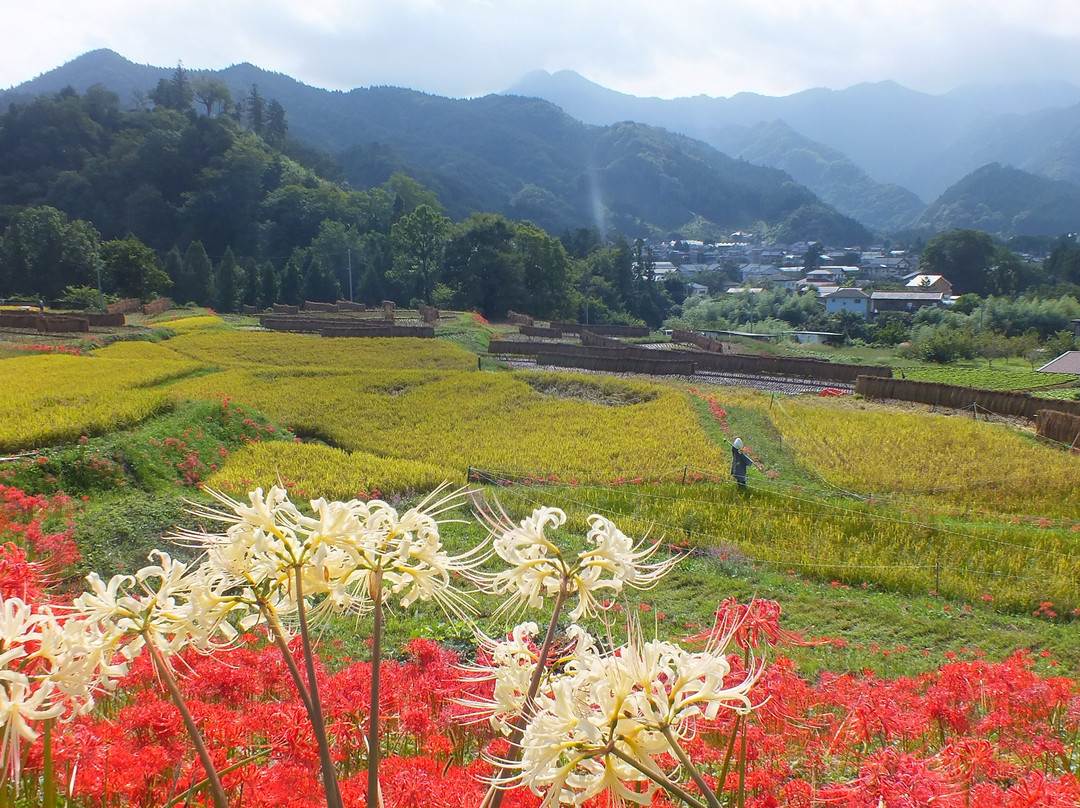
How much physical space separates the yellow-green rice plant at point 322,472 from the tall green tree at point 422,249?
1955 inches

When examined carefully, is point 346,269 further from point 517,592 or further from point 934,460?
point 517,592

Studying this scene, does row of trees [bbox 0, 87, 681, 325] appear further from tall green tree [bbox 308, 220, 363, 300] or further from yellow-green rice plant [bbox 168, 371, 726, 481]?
yellow-green rice plant [bbox 168, 371, 726, 481]

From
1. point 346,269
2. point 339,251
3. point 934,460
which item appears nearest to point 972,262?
point 346,269

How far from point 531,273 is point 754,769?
199 feet

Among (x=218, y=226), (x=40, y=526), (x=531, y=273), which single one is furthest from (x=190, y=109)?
(x=40, y=526)

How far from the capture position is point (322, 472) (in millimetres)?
13211

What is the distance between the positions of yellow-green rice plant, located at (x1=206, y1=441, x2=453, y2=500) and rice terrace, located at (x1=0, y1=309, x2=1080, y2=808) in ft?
0.34

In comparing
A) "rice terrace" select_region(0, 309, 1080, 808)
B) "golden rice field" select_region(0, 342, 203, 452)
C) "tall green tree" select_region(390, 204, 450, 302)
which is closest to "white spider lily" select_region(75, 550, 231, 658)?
"rice terrace" select_region(0, 309, 1080, 808)

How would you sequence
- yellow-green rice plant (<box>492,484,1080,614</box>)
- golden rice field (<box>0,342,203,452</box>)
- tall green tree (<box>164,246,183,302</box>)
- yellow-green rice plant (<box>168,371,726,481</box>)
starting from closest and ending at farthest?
1. yellow-green rice plant (<box>492,484,1080,614</box>)
2. golden rice field (<box>0,342,203,452</box>)
3. yellow-green rice plant (<box>168,371,726,481</box>)
4. tall green tree (<box>164,246,183,302</box>)

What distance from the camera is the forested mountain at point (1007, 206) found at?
518ft

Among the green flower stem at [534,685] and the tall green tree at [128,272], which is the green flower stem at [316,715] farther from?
the tall green tree at [128,272]

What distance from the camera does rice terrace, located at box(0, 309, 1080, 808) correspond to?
164 cm

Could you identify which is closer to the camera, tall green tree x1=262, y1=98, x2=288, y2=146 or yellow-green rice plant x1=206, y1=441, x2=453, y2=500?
yellow-green rice plant x1=206, y1=441, x2=453, y2=500

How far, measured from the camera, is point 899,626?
780 cm
